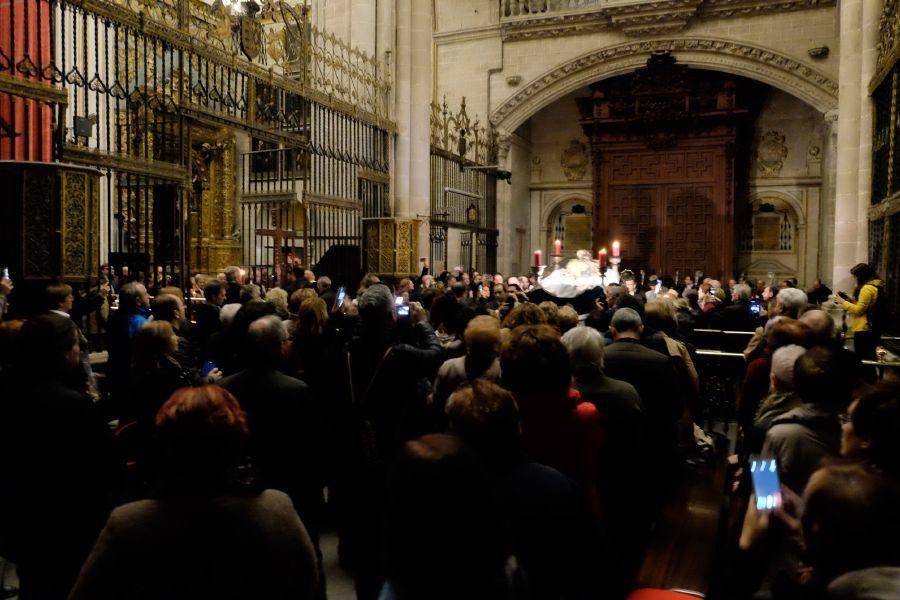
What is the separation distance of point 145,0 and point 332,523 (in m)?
6.17

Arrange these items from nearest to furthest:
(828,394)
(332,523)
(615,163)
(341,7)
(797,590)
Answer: (797,590), (828,394), (332,523), (341,7), (615,163)

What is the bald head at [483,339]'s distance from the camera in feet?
9.93

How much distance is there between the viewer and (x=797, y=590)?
1368mm

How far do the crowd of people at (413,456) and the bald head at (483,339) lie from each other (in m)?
0.01

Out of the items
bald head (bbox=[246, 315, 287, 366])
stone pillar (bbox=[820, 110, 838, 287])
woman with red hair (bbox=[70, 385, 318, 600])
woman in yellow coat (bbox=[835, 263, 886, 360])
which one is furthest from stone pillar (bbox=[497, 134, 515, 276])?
woman with red hair (bbox=[70, 385, 318, 600])

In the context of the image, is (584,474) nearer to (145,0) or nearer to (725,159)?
(145,0)

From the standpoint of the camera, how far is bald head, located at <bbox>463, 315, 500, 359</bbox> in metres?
3.03

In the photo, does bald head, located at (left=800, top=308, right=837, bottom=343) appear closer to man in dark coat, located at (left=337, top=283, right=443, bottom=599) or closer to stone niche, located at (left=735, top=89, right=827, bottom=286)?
man in dark coat, located at (left=337, top=283, right=443, bottom=599)

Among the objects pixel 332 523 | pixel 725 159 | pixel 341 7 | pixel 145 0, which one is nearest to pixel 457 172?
pixel 341 7

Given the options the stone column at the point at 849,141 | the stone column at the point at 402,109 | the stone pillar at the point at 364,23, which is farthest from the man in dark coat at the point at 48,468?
the stone pillar at the point at 364,23

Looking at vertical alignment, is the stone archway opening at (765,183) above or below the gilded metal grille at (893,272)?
above

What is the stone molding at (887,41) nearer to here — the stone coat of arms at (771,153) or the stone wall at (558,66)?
the stone wall at (558,66)

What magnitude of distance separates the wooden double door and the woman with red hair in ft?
54.4

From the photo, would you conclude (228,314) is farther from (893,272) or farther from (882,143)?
(882,143)
